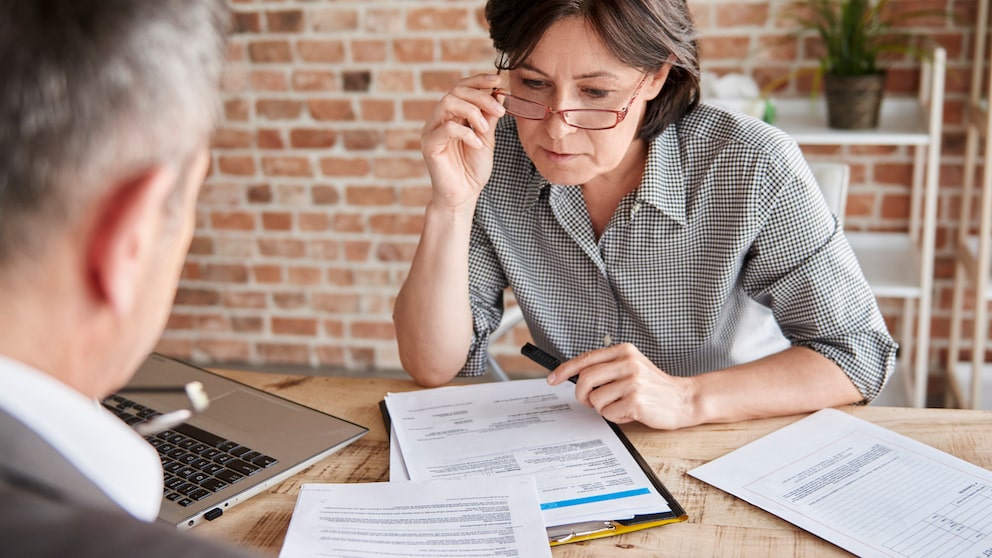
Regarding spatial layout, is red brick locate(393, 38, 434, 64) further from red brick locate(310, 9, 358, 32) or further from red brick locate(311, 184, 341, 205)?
red brick locate(311, 184, 341, 205)

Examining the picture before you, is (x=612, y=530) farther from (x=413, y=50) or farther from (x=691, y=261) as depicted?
(x=413, y=50)

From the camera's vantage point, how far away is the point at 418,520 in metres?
0.97

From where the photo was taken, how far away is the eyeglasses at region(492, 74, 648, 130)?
1.39m

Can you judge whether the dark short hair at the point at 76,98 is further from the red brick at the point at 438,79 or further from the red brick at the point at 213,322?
the red brick at the point at 213,322

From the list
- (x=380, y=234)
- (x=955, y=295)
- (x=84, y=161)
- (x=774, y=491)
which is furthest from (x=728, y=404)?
(x=380, y=234)

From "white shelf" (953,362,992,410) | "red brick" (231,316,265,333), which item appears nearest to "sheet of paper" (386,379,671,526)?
"white shelf" (953,362,992,410)

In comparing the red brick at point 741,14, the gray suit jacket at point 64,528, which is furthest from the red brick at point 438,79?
the gray suit jacket at point 64,528

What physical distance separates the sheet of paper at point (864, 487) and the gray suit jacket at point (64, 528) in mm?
709

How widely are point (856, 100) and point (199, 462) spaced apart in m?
1.94

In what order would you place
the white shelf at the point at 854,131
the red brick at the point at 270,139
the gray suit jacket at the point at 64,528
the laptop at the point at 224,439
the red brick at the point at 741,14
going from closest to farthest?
the gray suit jacket at the point at 64,528 → the laptop at the point at 224,439 → the white shelf at the point at 854,131 → the red brick at the point at 741,14 → the red brick at the point at 270,139

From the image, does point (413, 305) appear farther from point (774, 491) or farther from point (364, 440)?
point (774, 491)

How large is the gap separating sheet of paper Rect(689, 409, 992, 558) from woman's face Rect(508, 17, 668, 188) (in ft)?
1.65

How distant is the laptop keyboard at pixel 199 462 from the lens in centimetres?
105

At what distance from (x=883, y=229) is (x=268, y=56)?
198 cm
